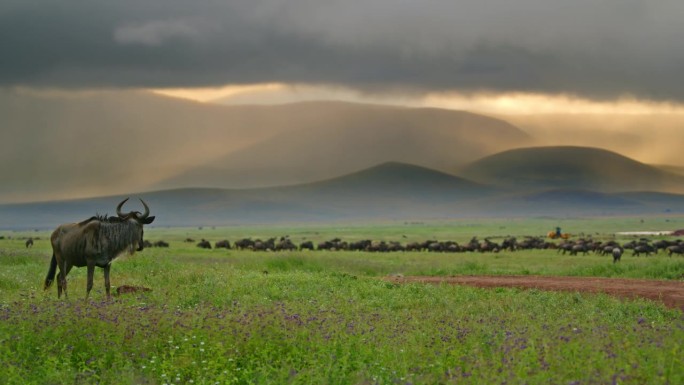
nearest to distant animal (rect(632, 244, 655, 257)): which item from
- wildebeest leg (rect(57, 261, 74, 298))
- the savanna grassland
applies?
the savanna grassland

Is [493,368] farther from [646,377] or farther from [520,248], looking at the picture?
[520,248]

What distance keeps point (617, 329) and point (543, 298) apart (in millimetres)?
7284

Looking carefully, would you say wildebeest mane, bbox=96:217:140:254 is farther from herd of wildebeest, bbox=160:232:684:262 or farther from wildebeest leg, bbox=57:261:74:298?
herd of wildebeest, bbox=160:232:684:262

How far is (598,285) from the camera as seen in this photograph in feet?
86.7

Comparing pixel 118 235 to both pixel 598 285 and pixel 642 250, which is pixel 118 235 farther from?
pixel 642 250

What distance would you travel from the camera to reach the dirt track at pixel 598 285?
911 inches

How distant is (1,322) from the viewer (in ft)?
45.9

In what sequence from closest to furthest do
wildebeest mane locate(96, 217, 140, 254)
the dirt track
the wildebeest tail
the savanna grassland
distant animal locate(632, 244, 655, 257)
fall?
1. the savanna grassland
2. wildebeest mane locate(96, 217, 140, 254)
3. the wildebeest tail
4. the dirt track
5. distant animal locate(632, 244, 655, 257)

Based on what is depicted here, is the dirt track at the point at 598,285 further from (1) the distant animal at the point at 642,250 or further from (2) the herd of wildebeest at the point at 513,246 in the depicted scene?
(2) the herd of wildebeest at the point at 513,246

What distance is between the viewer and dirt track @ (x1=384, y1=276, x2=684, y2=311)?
2314cm

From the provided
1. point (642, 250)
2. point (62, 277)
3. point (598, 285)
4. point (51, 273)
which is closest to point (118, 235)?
point (62, 277)

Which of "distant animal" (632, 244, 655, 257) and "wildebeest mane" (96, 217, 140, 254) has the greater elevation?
"wildebeest mane" (96, 217, 140, 254)

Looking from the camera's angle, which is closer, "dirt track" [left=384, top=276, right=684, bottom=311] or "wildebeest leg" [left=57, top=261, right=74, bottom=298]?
"wildebeest leg" [left=57, top=261, right=74, bottom=298]

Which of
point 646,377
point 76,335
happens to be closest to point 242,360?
point 76,335
